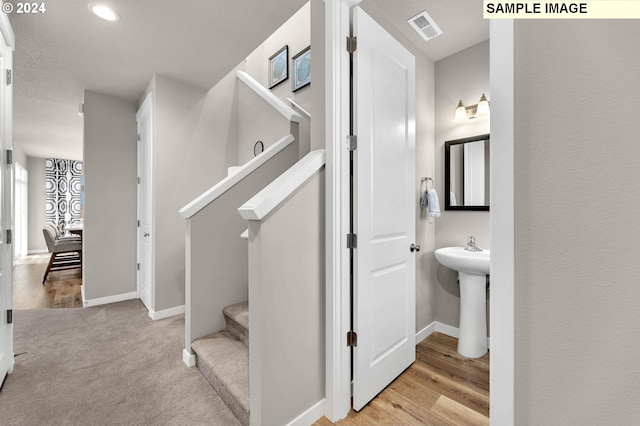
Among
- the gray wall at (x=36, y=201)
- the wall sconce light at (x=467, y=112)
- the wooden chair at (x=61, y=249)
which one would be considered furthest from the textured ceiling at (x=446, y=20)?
the gray wall at (x=36, y=201)

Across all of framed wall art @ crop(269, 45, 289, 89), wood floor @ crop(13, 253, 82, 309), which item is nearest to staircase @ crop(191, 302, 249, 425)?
wood floor @ crop(13, 253, 82, 309)

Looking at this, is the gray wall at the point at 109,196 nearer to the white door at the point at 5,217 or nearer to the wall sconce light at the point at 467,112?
the white door at the point at 5,217

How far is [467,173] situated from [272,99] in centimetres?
211

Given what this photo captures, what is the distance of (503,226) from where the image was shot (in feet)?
2.68

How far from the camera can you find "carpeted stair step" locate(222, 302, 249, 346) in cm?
191

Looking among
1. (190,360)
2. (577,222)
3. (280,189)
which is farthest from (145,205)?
(577,222)

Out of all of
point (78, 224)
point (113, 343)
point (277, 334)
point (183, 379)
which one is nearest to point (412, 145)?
point (277, 334)

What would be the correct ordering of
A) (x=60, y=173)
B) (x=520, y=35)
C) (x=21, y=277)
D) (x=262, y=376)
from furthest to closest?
(x=60, y=173) → (x=21, y=277) → (x=262, y=376) → (x=520, y=35)

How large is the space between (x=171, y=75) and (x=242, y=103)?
0.85 meters

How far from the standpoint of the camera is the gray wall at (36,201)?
23.5ft

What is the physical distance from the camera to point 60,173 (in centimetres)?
765

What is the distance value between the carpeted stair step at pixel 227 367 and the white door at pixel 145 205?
1.35 metres

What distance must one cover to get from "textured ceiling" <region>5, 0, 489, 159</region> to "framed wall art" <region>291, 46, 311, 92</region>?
0.69 meters

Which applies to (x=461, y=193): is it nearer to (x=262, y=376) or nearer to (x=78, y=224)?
(x=262, y=376)
